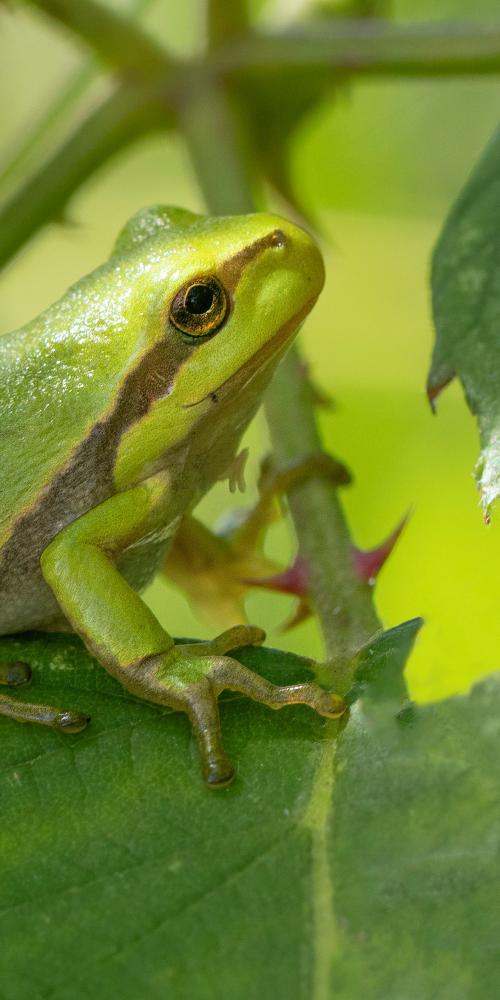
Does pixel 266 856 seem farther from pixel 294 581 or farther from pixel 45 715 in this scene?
pixel 294 581

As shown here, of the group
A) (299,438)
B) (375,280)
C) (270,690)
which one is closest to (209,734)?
(270,690)

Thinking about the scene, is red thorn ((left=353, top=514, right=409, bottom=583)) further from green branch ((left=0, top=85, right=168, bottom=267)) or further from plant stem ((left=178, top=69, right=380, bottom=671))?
green branch ((left=0, top=85, right=168, bottom=267))

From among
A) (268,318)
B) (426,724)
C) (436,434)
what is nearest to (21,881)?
(426,724)

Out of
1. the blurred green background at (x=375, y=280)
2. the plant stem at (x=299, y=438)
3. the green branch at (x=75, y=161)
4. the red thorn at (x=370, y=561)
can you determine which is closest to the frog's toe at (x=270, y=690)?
the plant stem at (x=299, y=438)

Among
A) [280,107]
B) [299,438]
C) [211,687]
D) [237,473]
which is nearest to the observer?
[211,687]

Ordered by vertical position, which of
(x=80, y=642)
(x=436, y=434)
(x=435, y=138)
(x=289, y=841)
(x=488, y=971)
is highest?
(x=435, y=138)

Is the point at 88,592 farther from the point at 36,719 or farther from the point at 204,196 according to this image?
the point at 204,196

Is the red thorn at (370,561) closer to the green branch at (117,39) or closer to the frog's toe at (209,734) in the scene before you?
the frog's toe at (209,734)

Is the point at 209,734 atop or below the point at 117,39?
below
